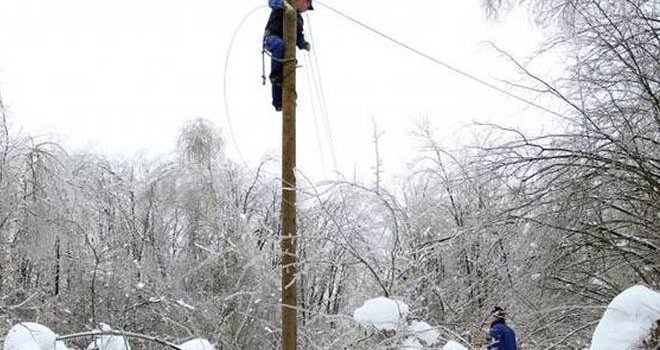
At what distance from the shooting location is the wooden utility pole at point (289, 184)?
17.1ft

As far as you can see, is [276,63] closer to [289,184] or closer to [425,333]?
[289,184]

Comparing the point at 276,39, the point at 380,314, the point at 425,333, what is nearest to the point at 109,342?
the point at 380,314

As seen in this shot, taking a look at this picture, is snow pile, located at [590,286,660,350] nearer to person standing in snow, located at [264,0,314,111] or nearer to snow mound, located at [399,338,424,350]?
snow mound, located at [399,338,424,350]

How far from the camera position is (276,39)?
573cm

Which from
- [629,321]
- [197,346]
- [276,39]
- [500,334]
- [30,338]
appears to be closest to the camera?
[629,321]

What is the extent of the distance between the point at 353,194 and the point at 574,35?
295 cm

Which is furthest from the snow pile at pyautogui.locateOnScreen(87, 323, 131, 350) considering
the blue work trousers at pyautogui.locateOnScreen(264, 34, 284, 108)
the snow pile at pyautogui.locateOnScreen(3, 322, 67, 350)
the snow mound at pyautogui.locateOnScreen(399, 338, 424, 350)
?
the blue work trousers at pyautogui.locateOnScreen(264, 34, 284, 108)

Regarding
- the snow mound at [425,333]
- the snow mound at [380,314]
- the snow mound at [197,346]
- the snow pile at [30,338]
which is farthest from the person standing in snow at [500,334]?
Result: the snow pile at [30,338]

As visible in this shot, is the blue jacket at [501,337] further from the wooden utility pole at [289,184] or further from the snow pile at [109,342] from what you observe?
the snow pile at [109,342]

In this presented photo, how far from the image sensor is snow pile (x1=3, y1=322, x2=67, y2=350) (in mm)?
4906

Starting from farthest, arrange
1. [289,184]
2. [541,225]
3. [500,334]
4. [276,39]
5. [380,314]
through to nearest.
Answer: [541,225] < [500,334] < [276,39] < [289,184] < [380,314]

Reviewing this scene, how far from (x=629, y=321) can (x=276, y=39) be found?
3253mm

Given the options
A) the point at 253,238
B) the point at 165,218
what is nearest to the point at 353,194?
the point at 253,238

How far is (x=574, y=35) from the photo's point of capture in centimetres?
794
